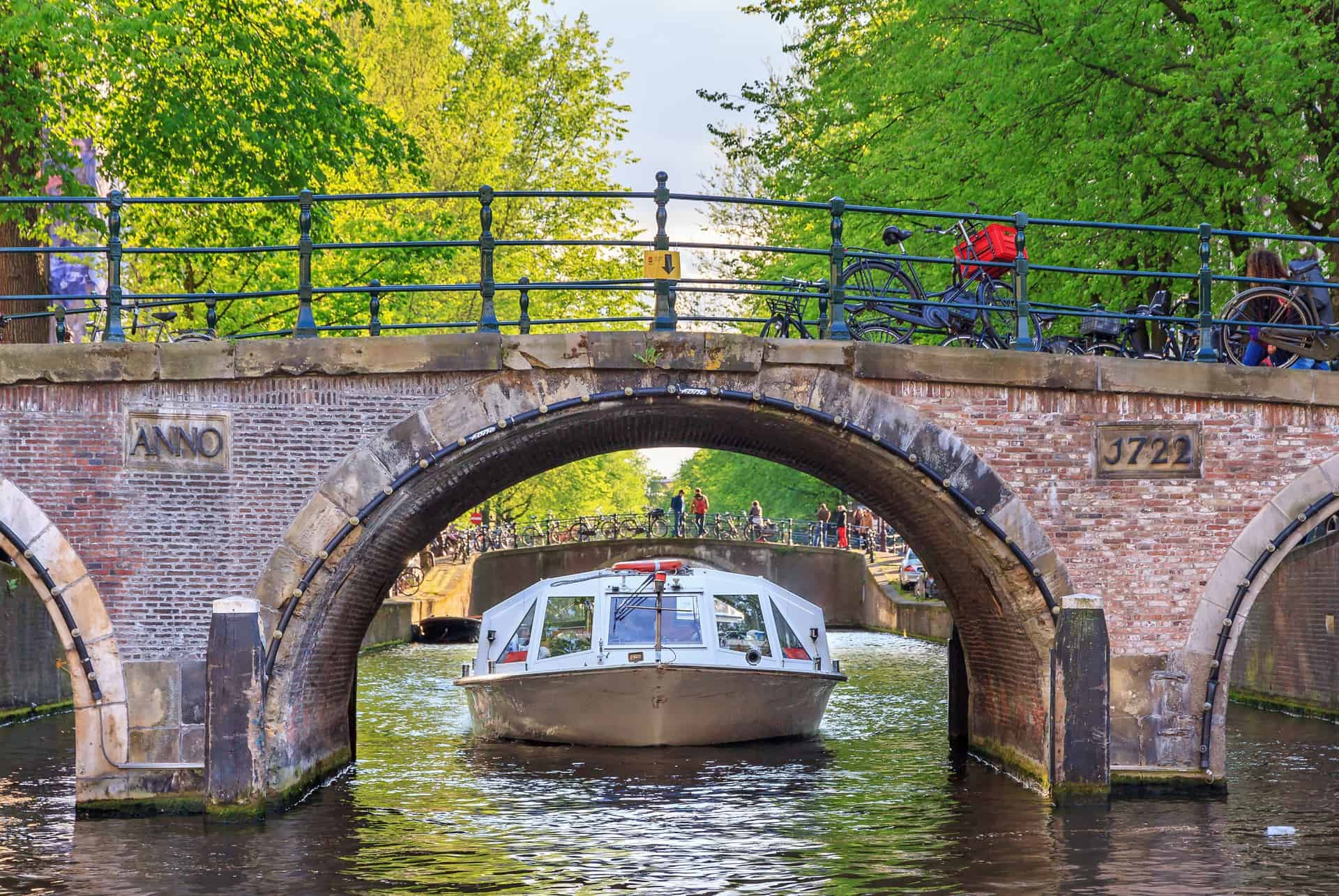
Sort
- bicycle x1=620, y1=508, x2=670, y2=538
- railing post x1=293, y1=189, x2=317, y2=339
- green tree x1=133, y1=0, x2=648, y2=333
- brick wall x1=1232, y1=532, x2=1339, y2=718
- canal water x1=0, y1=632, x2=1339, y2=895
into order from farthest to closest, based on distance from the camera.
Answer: bicycle x1=620, y1=508, x2=670, y2=538 → green tree x1=133, y1=0, x2=648, y2=333 → brick wall x1=1232, y1=532, x2=1339, y2=718 → railing post x1=293, y1=189, x2=317, y2=339 → canal water x1=0, y1=632, x2=1339, y2=895

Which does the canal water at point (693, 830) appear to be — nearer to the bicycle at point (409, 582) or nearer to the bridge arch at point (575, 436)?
the bridge arch at point (575, 436)

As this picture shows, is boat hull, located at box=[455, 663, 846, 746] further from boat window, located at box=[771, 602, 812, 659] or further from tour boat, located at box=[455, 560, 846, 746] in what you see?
boat window, located at box=[771, 602, 812, 659]

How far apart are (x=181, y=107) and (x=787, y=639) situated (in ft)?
30.3

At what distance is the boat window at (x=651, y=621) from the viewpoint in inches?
727

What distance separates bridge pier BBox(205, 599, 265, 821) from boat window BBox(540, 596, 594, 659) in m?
6.46

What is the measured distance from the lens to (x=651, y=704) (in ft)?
57.9

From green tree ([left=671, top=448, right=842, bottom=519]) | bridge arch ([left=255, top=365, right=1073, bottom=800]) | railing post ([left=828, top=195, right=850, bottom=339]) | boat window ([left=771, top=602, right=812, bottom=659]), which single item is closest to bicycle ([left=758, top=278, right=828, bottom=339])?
railing post ([left=828, top=195, right=850, bottom=339])

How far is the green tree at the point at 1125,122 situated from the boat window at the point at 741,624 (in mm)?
5269

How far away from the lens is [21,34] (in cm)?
1684

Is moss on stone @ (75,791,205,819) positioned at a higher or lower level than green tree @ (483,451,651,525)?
lower

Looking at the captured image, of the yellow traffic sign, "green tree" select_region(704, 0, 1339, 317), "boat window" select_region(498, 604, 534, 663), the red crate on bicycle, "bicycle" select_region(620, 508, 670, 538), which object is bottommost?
"boat window" select_region(498, 604, 534, 663)

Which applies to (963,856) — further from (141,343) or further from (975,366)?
(141,343)

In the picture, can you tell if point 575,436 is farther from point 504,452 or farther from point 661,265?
point 661,265

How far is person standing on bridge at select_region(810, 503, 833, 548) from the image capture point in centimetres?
4047
